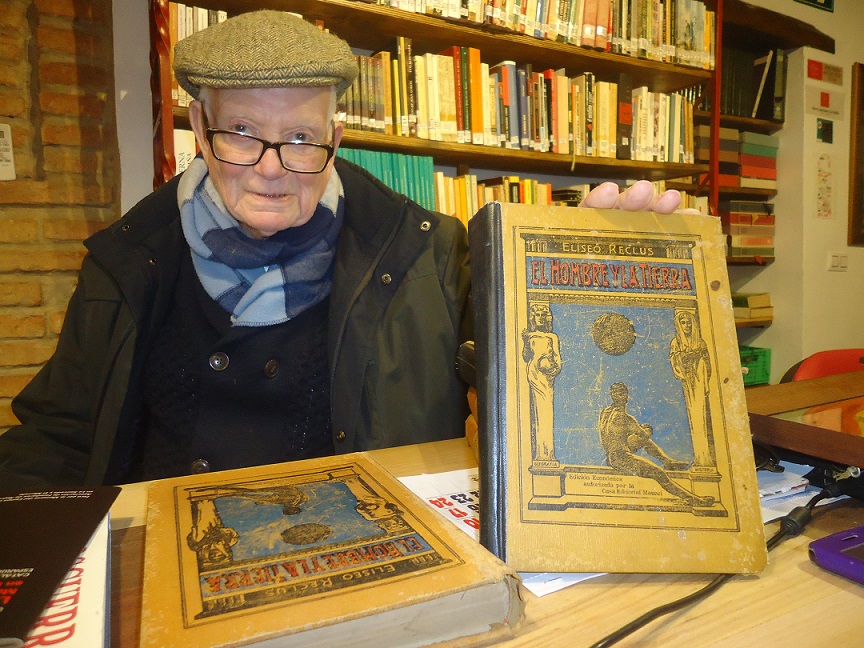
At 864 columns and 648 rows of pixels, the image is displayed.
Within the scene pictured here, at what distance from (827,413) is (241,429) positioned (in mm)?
930

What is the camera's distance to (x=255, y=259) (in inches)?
43.1

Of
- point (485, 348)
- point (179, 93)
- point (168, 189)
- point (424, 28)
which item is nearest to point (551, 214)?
point (485, 348)

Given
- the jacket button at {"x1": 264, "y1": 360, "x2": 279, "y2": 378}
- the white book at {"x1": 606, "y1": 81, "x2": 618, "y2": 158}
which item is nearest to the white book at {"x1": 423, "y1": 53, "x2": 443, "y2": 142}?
the white book at {"x1": 606, "y1": 81, "x2": 618, "y2": 158}

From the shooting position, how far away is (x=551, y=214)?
1.74 ft

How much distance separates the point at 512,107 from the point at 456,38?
32cm

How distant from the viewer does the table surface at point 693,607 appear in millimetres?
381

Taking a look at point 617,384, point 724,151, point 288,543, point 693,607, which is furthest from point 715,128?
point 288,543

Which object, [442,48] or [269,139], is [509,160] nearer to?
[442,48]

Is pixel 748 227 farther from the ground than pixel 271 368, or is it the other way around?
pixel 748 227

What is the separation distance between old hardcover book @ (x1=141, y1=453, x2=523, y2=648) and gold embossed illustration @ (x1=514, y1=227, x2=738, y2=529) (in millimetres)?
94

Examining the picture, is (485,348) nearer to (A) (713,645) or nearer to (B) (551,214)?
(B) (551,214)

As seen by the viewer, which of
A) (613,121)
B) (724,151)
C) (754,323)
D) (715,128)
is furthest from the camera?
(754,323)

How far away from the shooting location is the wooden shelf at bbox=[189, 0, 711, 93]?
1781 mm

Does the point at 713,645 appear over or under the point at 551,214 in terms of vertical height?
under
